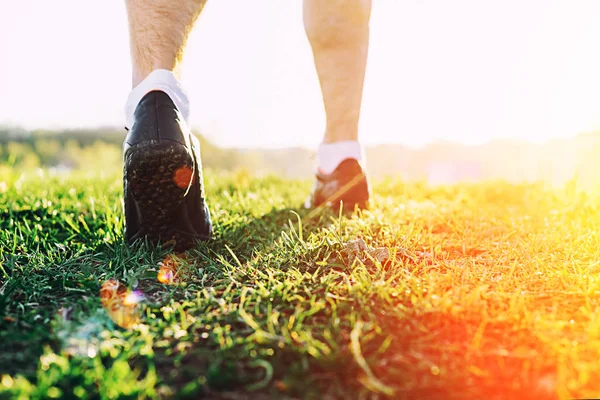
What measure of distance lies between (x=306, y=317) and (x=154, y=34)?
1226 millimetres

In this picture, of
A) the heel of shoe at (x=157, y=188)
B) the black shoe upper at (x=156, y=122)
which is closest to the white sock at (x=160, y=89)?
the black shoe upper at (x=156, y=122)

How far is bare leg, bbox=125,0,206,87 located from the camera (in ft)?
6.20

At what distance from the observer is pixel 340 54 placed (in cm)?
267

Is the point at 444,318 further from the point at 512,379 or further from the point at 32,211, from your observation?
the point at 32,211

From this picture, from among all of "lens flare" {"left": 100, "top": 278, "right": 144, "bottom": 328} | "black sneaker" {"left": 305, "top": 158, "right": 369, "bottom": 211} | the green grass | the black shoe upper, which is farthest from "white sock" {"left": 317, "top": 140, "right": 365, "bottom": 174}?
"lens flare" {"left": 100, "top": 278, "right": 144, "bottom": 328}

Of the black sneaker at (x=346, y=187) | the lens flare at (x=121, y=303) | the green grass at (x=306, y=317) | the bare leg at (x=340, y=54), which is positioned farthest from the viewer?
the black sneaker at (x=346, y=187)

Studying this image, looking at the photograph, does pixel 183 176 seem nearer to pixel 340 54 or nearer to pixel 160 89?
pixel 160 89

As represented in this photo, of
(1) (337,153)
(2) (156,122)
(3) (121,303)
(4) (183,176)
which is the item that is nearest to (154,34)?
(2) (156,122)

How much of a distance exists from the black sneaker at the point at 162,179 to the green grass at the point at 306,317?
8cm

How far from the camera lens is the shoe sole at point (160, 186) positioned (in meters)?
1.66

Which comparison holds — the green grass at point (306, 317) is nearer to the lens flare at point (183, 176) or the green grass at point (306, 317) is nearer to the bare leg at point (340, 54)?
the lens flare at point (183, 176)

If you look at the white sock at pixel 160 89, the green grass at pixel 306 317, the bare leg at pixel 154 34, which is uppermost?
the bare leg at pixel 154 34

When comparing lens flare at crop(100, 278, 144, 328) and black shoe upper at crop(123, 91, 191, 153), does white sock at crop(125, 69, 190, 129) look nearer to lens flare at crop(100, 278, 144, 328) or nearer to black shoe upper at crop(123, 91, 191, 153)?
black shoe upper at crop(123, 91, 191, 153)

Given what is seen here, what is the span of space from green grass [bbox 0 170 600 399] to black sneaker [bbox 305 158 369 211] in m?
0.53
